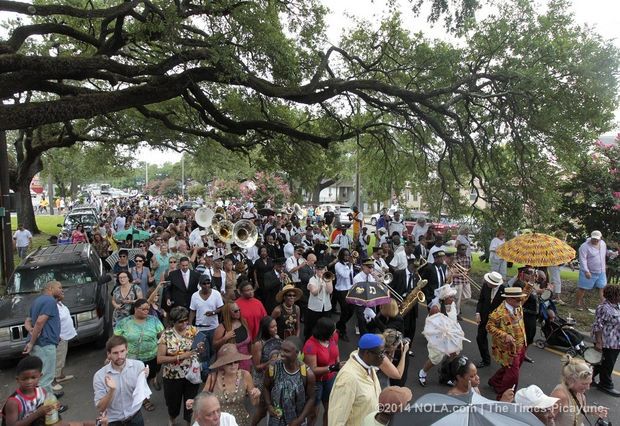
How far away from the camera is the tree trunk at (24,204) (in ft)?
70.9

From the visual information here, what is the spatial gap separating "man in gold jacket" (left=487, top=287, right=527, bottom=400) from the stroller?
2.34 meters

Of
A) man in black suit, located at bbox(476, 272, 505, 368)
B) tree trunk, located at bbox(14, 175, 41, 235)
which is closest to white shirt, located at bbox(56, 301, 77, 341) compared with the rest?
man in black suit, located at bbox(476, 272, 505, 368)

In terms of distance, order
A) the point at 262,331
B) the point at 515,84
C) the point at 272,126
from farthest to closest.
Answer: the point at 272,126 < the point at 515,84 < the point at 262,331

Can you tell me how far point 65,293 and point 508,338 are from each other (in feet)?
24.9

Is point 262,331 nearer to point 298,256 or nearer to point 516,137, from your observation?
point 298,256

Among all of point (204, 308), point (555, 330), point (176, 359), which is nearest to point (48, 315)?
point (204, 308)

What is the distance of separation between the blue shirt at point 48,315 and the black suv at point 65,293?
1562 mm

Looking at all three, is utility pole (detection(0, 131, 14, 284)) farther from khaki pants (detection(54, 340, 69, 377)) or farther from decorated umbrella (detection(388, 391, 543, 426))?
decorated umbrella (detection(388, 391, 543, 426))

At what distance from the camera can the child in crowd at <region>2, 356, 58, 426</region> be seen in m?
3.44

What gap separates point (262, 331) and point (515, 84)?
25.4 ft

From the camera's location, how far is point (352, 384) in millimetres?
3514

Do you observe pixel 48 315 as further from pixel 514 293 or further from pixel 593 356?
pixel 593 356

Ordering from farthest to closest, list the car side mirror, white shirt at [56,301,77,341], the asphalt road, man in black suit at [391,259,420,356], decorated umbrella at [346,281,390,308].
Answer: the car side mirror, man in black suit at [391,259,420,356], white shirt at [56,301,77,341], decorated umbrella at [346,281,390,308], the asphalt road

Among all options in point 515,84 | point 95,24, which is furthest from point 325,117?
point 95,24
